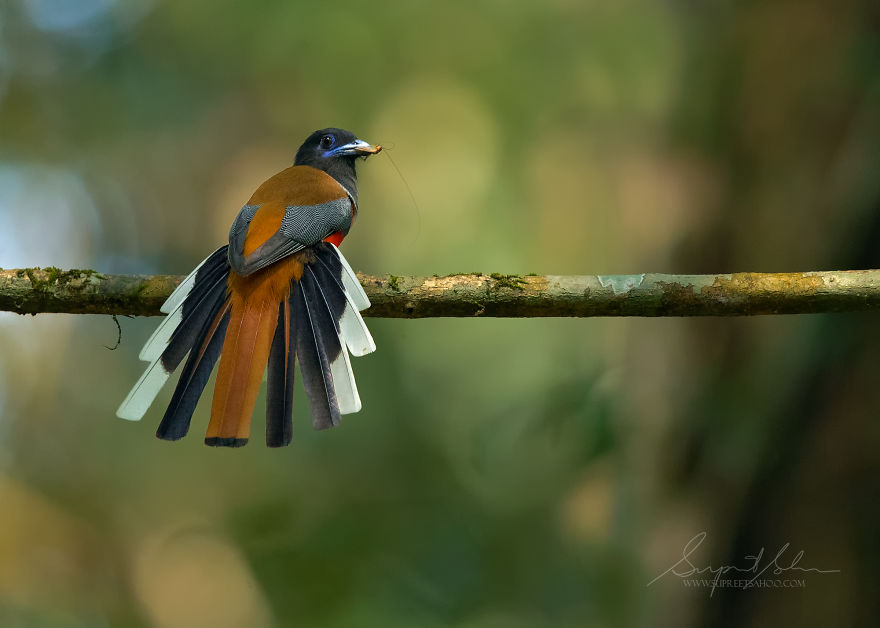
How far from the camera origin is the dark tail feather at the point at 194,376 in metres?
2.74

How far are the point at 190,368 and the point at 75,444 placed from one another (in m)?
5.75

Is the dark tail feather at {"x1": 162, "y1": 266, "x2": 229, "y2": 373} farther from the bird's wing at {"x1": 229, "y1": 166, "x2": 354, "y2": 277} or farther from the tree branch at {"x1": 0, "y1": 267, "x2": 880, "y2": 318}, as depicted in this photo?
the tree branch at {"x1": 0, "y1": 267, "x2": 880, "y2": 318}

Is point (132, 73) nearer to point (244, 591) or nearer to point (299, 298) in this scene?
point (244, 591)

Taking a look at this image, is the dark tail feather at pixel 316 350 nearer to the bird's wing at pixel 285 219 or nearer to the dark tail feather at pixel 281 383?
the dark tail feather at pixel 281 383

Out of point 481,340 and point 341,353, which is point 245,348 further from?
point 481,340

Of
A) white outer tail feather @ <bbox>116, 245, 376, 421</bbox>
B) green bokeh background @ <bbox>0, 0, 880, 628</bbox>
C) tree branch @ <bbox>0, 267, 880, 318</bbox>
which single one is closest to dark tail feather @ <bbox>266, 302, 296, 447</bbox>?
white outer tail feather @ <bbox>116, 245, 376, 421</bbox>

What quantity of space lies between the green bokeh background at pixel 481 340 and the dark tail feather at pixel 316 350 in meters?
2.74

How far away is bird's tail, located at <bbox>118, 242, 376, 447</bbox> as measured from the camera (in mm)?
2717

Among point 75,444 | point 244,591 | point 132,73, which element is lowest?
point 244,591

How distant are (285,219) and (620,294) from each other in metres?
1.40

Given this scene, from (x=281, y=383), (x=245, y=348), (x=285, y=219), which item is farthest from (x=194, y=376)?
(x=285, y=219)

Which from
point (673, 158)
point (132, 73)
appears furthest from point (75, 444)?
point (673, 158)

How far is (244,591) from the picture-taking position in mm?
7008

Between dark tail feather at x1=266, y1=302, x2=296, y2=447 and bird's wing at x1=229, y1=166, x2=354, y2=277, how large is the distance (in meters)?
0.23
